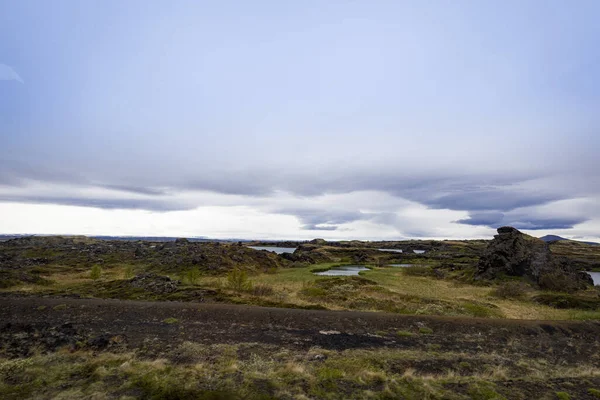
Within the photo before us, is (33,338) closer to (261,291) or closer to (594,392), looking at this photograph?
(261,291)

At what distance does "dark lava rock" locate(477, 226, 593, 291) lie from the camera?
54812 millimetres

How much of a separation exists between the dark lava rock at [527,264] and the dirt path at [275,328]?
1154 inches

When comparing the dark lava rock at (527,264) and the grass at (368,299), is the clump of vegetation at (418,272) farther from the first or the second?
the grass at (368,299)

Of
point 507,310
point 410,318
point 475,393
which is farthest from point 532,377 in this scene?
point 507,310

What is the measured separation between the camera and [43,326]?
24.8m

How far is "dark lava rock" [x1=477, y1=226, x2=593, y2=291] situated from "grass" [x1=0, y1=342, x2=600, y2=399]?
4169cm

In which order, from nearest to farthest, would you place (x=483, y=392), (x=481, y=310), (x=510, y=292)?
(x=483, y=392) → (x=481, y=310) → (x=510, y=292)

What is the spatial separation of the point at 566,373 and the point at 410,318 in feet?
39.8

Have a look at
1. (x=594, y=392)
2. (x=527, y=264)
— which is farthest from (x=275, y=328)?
(x=527, y=264)

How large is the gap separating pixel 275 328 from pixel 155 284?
25.3 meters

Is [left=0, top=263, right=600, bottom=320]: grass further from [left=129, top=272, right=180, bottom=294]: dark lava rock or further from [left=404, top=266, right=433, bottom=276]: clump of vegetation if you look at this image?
[left=404, top=266, right=433, bottom=276]: clump of vegetation

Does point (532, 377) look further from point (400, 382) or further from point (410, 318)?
point (410, 318)

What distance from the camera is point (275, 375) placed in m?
17.6

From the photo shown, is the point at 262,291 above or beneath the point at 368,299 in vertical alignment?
beneath
